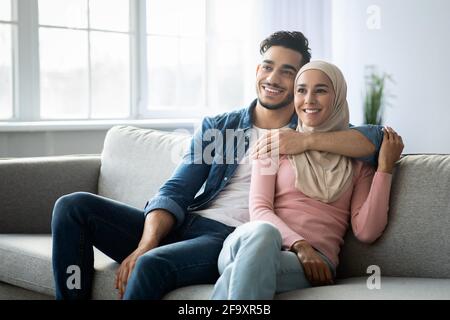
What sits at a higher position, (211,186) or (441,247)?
(211,186)

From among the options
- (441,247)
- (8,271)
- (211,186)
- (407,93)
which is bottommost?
(8,271)

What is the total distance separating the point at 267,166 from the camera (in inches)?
86.9

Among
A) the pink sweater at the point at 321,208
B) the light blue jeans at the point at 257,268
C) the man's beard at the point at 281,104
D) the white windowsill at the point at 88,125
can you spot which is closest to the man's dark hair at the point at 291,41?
the man's beard at the point at 281,104

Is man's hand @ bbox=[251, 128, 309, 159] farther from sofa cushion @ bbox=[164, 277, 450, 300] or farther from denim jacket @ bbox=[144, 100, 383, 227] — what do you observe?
sofa cushion @ bbox=[164, 277, 450, 300]

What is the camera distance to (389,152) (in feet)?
6.92

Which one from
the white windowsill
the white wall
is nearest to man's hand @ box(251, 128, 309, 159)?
the white windowsill

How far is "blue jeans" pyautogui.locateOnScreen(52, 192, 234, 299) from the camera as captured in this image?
1930 millimetres

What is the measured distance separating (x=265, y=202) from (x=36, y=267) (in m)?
0.82

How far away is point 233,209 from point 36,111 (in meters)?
2.05

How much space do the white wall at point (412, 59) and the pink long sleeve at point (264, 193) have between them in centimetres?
214

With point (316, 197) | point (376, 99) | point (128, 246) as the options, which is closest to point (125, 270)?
point (128, 246)

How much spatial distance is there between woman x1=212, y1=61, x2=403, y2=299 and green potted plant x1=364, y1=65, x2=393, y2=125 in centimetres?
216
